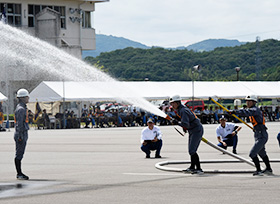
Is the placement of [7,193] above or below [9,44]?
below

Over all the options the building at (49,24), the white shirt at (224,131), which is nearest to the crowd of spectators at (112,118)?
the building at (49,24)

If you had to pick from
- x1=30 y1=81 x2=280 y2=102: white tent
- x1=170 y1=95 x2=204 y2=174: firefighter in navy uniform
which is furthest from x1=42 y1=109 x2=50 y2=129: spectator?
x1=170 y1=95 x2=204 y2=174: firefighter in navy uniform

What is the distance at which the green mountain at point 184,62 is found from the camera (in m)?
127

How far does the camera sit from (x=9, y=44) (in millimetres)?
50875

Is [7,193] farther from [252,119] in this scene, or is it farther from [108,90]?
[108,90]

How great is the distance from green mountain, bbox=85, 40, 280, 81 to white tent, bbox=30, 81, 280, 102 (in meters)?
76.7

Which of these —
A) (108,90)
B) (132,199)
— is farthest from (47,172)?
(108,90)

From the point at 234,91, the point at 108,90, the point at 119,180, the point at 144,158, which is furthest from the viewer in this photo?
the point at 234,91

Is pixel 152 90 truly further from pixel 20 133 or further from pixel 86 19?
pixel 20 133

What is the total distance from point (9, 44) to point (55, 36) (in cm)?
906

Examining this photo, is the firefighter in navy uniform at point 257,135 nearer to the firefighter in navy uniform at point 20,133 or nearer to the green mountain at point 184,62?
the firefighter in navy uniform at point 20,133

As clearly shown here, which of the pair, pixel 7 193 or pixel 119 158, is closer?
pixel 7 193

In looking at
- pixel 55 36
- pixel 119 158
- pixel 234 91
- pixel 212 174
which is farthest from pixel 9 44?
pixel 212 174

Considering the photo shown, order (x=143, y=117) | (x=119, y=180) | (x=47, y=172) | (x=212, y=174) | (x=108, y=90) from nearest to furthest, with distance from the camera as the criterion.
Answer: (x=119, y=180) → (x=212, y=174) → (x=47, y=172) → (x=108, y=90) → (x=143, y=117)
